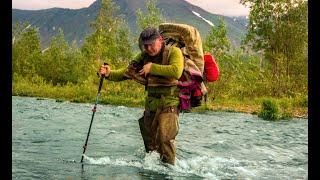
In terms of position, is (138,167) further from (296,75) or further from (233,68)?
(233,68)

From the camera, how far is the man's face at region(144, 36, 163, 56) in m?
9.15

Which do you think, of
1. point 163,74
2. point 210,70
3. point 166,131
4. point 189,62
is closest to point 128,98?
point 210,70

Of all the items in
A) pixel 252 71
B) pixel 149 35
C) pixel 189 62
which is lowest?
pixel 189 62

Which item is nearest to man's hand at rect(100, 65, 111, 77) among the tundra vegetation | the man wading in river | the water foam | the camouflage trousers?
the man wading in river

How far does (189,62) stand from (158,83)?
77 cm

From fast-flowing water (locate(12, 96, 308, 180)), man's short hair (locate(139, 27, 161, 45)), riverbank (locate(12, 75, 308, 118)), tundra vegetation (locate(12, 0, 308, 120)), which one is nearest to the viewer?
man's short hair (locate(139, 27, 161, 45))

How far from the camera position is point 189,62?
9773 millimetres

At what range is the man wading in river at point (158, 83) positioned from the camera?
9.04 m

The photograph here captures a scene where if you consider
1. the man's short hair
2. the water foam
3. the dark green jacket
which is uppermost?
the man's short hair

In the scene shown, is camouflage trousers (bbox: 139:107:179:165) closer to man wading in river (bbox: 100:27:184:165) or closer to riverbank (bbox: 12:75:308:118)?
man wading in river (bbox: 100:27:184:165)

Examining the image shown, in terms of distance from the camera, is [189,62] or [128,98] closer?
[189,62]

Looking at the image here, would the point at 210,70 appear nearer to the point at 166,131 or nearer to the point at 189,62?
the point at 189,62

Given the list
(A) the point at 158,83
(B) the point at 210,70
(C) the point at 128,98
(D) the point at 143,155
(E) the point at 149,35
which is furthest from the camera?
(C) the point at 128,98
